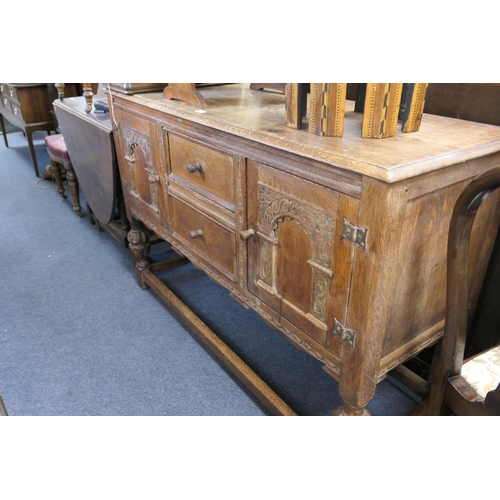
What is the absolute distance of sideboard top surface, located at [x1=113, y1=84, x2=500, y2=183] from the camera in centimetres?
90

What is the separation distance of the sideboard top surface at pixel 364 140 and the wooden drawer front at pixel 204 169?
95 mm

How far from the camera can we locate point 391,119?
1056 mm

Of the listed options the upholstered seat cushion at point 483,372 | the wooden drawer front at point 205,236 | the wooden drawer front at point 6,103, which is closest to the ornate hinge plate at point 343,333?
the upholstered seat cushion at point 483,372

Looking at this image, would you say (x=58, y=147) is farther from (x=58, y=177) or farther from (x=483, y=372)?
(x=483, y=372)

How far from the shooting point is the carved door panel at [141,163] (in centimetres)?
174

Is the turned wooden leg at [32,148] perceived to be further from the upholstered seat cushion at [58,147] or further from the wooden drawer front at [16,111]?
the upholstered seat cushion at [58,147]

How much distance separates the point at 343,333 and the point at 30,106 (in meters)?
3.98

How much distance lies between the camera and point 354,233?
0.97 meters

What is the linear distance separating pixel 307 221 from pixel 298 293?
0.23 meters

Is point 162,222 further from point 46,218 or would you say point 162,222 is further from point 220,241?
point 46,218

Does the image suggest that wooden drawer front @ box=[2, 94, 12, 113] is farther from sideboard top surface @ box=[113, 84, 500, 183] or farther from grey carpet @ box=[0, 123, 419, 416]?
sideboard top surface @ box=[113, 84, 500, 183]

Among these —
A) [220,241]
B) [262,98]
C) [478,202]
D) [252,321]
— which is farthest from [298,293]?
[252,321]

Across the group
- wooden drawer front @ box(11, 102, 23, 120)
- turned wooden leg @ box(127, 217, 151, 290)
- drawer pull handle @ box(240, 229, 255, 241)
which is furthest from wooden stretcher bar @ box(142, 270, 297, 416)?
wooden drawer front @ box(11, 102, 23, 120)

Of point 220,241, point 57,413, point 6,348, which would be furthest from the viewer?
point 6,348
